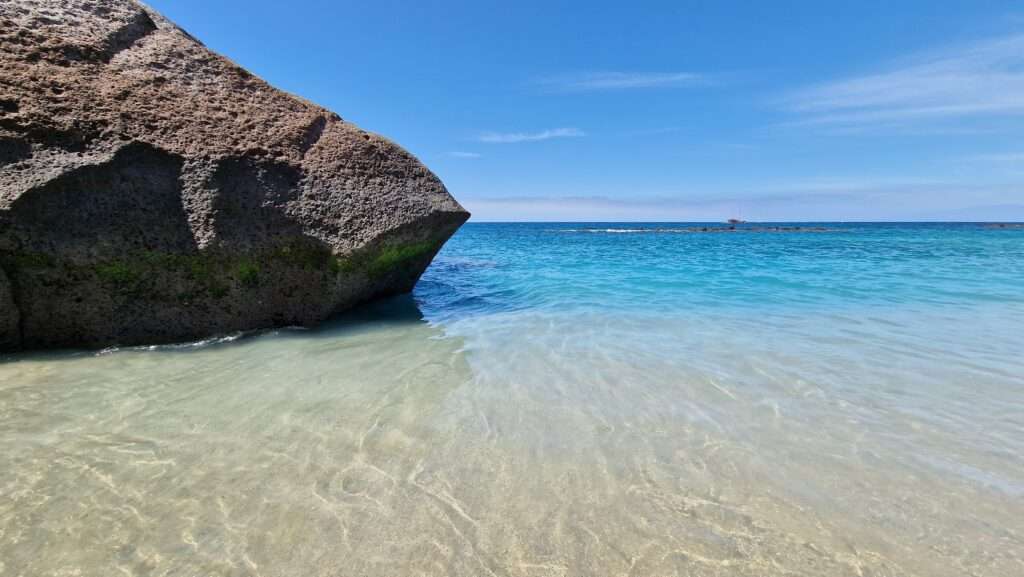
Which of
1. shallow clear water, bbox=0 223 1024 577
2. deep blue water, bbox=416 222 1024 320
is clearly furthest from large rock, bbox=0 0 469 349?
deep blue water, bbox=416 222 1024 320

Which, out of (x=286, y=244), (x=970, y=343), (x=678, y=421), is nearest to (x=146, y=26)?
(x=286, y=244)

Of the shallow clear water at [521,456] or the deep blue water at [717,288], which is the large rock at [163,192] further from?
the deep blue water at [717,288]

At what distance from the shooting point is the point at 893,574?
6.99 ft

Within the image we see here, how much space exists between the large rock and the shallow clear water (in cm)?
63

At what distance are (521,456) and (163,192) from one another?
5512 millimetres

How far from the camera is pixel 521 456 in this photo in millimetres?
3166

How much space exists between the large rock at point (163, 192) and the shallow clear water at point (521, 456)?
0.63 m

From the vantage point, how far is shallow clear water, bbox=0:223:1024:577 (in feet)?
7.37

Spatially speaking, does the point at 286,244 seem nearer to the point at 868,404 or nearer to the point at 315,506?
the point at 315,506

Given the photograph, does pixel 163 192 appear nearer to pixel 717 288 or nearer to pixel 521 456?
pixel 521 456

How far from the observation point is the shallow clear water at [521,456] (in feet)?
7.37

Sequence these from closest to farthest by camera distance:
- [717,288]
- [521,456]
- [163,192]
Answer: [521,456]
[163,192]
[717,288]

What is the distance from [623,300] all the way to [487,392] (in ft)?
17.9

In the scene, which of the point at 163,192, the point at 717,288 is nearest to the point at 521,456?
the point at 163,192
